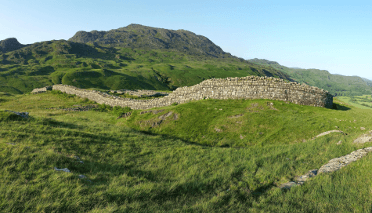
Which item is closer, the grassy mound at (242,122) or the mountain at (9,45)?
the grassy mound at (242,122)

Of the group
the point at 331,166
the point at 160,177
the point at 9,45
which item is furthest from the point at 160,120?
the point at 9,45

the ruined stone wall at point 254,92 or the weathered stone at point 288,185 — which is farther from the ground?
the ruined stone wall at point 254,92

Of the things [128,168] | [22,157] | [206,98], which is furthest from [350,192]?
[206,98]

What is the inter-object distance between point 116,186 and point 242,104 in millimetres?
15828

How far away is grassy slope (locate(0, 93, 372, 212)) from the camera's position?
4.85m

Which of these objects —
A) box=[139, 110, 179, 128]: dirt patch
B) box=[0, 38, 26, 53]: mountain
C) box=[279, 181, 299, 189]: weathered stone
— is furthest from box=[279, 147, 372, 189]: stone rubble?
box=[0, 38, 26, 53]: mountain

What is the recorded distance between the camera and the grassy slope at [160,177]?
4.85m

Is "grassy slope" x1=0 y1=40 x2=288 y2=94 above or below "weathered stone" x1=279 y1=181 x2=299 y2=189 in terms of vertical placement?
above

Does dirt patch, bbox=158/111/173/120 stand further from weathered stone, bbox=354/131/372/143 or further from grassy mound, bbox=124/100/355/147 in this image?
weathered stone, bbox=354/131/372/143

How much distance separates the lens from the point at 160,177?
746 centimetres

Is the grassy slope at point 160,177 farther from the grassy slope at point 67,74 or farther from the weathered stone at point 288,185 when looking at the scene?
the grassy slope at point 67,74

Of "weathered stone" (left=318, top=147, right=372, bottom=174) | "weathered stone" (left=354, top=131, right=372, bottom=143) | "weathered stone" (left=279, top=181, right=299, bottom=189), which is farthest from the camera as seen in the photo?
"weathered stone" (left=354, top=131, right=372, bottom=143)

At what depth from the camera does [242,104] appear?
19.0 metres

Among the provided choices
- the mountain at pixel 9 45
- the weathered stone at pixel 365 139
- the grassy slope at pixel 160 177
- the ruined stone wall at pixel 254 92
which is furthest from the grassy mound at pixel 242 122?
the mountain at pixel 9 45
